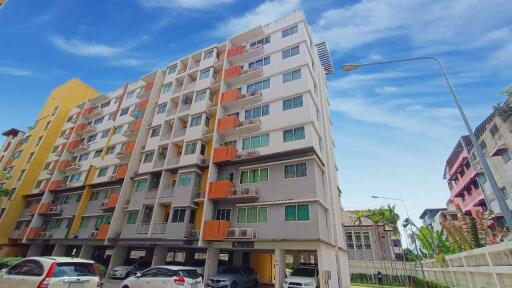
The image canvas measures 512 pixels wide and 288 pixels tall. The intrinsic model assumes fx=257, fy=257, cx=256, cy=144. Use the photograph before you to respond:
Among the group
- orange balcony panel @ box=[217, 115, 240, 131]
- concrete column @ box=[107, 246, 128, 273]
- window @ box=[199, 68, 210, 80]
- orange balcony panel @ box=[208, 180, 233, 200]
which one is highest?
window @ box=[199, 68, 210, 80]

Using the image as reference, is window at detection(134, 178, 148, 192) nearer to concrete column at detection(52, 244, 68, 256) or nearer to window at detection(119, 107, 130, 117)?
concrete column at detection(52, 244, 68, 256)

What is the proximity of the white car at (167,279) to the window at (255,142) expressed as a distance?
12619 mm

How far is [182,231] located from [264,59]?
744 inches

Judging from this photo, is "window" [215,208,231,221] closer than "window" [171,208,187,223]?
Yes

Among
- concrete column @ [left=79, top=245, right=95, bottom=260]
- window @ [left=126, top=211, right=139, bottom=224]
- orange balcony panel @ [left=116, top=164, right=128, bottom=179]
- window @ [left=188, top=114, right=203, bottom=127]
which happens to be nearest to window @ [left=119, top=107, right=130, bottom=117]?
orange balcony panel @ [left=116, top=164, right=128, bottom=179]

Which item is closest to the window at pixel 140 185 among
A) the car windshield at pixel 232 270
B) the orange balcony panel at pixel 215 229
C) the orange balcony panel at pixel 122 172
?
the orange balcony panel at pixel 122 172

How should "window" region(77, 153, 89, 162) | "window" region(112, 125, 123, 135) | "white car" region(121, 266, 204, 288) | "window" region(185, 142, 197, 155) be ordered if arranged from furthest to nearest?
"window" region(77, 153, 89, 162) < "window" region(112, 125, 123, 135) < "window" region(185, 142, 197, 155) < "white car" region(121, 266, 204, 288)

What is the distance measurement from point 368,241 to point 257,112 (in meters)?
36.8

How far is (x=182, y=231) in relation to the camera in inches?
862

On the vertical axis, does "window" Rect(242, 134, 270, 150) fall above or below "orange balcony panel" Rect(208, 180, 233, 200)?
above

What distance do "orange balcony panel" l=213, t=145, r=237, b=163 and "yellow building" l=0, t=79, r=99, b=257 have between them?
3384cm

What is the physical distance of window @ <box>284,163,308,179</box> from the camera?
20.3 meters

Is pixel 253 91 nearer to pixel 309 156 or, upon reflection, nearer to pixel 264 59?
pixel 264 59

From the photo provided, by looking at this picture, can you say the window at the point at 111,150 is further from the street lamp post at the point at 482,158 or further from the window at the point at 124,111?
the street lamp post at the point at 482,158
